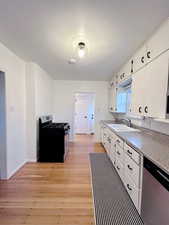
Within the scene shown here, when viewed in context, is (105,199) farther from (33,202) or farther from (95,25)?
(95,25)

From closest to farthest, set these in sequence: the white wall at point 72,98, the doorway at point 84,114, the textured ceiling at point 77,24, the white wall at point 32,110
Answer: the textured ceiling at point 77,24 < the white wall at point 32,110 < the white wall at point 72,98 < the doorway at point 84,114

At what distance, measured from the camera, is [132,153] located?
6.46 ft

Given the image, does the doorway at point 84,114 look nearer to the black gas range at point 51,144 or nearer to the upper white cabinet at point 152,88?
the black gas range at point 51,144

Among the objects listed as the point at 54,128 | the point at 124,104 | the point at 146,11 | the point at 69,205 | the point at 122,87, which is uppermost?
the point at 146,11

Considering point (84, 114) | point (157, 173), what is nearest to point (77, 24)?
point (157, 173)

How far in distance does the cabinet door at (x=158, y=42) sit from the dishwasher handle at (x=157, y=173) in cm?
138

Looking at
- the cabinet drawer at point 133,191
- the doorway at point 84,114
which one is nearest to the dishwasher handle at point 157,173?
the cabinet drawer at point 133,191

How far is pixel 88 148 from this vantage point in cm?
488

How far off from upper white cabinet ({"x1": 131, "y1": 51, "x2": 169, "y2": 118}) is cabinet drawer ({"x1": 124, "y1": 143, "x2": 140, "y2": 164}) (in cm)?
56

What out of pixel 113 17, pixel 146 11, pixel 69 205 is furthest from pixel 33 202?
pixel 146 11

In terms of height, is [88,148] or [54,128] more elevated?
[54,128]

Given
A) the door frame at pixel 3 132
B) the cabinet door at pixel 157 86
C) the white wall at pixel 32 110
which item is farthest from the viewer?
the white wall at pixel 32 110

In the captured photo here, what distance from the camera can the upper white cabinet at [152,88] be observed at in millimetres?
1747

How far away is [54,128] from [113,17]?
276cm
